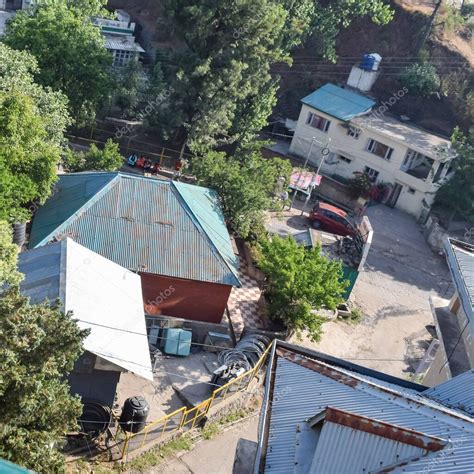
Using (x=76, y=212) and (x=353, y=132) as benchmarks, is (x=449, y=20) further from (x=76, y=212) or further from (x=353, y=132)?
(x=76, y=212)

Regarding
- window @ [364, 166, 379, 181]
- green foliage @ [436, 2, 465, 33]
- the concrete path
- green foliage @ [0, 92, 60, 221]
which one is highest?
green foliage @ [436, 2, 465, 33]

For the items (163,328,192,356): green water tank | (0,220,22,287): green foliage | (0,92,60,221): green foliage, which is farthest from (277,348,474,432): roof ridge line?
(0,92,60,221): green foliage

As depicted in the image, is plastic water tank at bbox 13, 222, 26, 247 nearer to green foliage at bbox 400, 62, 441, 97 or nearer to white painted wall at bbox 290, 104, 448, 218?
white painted wall at bbox 290, 104, 448, 218

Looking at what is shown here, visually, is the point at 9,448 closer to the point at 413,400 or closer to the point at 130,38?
the point at 413,400

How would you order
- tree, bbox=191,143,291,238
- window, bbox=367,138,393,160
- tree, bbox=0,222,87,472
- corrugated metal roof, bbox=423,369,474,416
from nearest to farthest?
tree, bbox=0,222,87,472, corrugated metal roof, bbox=423,369,474,416, tree, bbox=191,143,291,238, window, bbox=367,138,393,160

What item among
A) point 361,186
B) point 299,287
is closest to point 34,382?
point 299,287

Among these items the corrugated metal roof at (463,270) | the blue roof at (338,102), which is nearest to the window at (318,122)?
the blue roof at (338,102)

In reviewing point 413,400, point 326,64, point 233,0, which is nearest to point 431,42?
point 326,64
